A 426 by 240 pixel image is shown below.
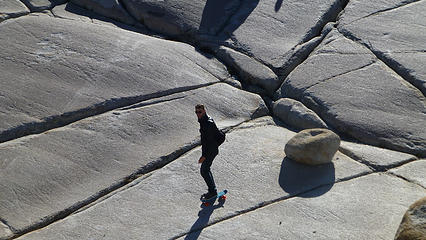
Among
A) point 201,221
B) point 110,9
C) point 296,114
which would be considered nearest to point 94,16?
point 110,9

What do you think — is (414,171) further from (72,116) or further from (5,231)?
(5,231)

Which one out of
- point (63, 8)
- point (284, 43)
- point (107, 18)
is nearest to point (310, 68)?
point (284, 43)

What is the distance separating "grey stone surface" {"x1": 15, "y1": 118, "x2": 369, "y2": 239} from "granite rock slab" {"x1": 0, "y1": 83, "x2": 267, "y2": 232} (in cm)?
27

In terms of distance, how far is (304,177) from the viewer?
7711 millimetres

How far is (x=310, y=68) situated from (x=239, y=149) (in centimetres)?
221

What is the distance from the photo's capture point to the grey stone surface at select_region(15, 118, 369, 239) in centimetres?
682

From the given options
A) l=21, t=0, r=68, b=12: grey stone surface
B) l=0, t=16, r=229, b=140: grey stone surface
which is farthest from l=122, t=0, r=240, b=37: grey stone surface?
l=21, t=0, r=68, b=12: grey stone surface

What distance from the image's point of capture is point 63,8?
11.3 meters

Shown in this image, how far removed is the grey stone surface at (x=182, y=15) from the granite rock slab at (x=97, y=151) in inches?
72.1

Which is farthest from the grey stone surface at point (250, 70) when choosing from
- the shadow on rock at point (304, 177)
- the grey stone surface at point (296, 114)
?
the shadow on rock at point (304, 177)

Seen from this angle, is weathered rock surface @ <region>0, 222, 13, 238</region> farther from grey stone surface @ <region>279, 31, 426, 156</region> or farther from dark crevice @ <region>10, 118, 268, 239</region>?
grey stone surface @ <region>279, 31, 426, 156</region>

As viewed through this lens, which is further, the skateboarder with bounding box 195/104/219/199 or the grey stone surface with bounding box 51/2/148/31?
the grey stone surface with bounding box 51/2/148/31

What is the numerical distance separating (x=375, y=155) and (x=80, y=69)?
4412 mm

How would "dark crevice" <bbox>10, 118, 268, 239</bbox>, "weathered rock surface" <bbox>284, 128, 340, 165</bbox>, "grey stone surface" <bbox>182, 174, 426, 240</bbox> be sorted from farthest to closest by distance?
"weathered rock surface" <bbox>284, 128, 340, 165</bbox>
"dark crevice" <bbox>10, 118, 268, 239</bbox>
"grey stone surface" <bbox>182, 174, 426, 240</bbox>
